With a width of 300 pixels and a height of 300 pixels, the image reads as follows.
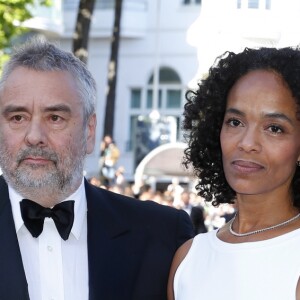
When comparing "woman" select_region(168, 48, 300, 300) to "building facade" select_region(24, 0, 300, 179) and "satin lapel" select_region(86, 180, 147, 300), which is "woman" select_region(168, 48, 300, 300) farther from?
"building facade" select_region(24, 0, 300, 179)

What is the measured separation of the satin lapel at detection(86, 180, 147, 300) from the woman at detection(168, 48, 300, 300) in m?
0.20

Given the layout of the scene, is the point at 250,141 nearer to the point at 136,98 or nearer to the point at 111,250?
the point at 111,250

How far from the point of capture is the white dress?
3131 mm

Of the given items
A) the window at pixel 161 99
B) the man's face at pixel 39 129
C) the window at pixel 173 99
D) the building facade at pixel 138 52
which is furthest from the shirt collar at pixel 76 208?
the window at pixel 173 99

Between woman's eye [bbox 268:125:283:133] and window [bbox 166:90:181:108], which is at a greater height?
woman's eye [bbox 268:125:283:133]

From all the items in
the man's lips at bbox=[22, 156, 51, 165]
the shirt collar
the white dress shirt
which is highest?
the man's lips at bbox=[22, 156, 51, 165]

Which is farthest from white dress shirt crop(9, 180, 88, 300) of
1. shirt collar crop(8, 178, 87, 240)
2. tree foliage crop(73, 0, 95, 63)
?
tree foliage crop(73, 0, 95, 63)

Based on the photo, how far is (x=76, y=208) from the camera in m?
3.64

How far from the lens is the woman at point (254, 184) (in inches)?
126

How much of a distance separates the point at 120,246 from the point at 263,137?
862 mm

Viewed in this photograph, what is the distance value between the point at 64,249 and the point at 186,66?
1048 inches

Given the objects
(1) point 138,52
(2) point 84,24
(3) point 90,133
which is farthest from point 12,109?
(1) point 138,52

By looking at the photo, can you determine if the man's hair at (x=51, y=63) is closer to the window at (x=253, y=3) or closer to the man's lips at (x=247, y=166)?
the man's lips at (x=247, y=166)

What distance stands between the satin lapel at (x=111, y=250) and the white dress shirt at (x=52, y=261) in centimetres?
5
